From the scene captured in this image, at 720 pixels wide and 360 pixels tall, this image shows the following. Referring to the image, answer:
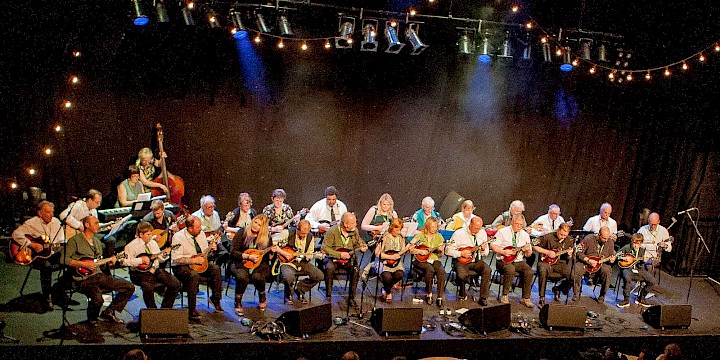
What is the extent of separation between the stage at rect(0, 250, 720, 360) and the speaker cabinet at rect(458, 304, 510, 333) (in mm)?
101

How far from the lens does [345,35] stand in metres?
10.7

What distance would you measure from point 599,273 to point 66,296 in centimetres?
715

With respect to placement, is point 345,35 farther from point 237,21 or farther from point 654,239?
point 654,239

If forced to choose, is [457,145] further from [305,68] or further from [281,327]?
[281,327]

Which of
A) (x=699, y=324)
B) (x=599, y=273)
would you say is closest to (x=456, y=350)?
(x=599, y=273)

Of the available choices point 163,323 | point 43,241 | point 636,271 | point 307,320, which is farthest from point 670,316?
point 43,241

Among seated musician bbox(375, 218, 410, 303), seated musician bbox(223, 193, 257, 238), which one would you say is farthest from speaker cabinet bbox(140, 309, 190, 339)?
seated musician bbox(375, 218, 410, 303)

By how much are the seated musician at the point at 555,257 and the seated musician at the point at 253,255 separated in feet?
12.2

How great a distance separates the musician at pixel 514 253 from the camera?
1023cm

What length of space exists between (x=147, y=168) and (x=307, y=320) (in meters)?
3.68

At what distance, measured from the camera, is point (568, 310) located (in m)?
9.40

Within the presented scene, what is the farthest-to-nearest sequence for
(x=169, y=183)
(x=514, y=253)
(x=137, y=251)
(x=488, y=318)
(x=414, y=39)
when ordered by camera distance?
(x=414, y=39), (x=169, y=183), (x=514, y=253), (x=488, y=318), (x=137, y=251)

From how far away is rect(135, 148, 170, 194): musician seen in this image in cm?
1058

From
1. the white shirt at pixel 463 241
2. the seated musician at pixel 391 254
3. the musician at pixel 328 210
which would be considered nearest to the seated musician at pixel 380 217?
the musician at pixel 328 210
